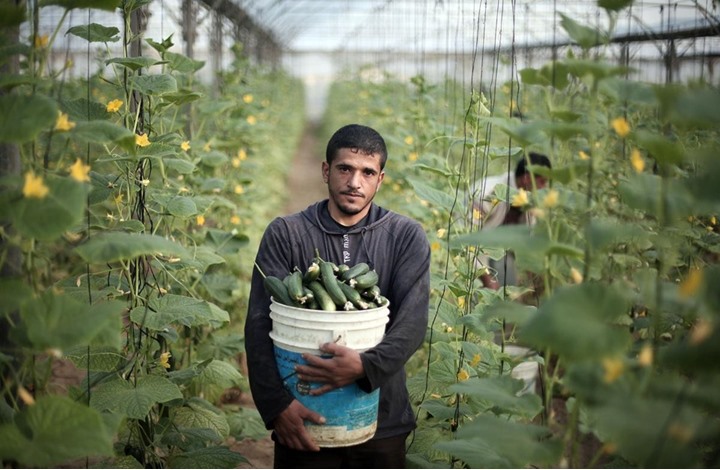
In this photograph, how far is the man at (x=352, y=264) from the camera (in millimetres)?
2191

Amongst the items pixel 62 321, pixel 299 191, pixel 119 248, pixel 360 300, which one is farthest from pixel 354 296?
pixel 299 191

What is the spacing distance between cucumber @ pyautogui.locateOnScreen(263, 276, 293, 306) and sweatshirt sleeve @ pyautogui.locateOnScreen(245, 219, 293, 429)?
16cm

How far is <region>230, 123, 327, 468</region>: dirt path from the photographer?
3545 millimetres

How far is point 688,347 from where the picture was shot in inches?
51.7

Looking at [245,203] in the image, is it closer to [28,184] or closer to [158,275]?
[158,275]

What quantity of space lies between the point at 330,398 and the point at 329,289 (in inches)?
13.2

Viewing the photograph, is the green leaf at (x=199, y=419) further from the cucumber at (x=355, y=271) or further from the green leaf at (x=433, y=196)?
the green leaf at (x=433, y=196)

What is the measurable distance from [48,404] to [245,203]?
3955 mm

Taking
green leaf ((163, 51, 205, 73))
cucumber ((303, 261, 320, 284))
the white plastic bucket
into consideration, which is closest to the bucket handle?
the white plastic bucket

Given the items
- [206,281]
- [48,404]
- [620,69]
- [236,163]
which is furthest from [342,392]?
[236,163]

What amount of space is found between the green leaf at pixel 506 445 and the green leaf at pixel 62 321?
90cm

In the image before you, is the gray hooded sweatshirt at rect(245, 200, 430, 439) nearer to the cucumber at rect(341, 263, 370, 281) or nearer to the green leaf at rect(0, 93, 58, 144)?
the cucumber at rect(341, 263, 370, 281)

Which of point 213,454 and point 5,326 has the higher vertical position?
point 5,326

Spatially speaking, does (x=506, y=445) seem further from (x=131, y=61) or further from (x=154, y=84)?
(x=154, y=84)
